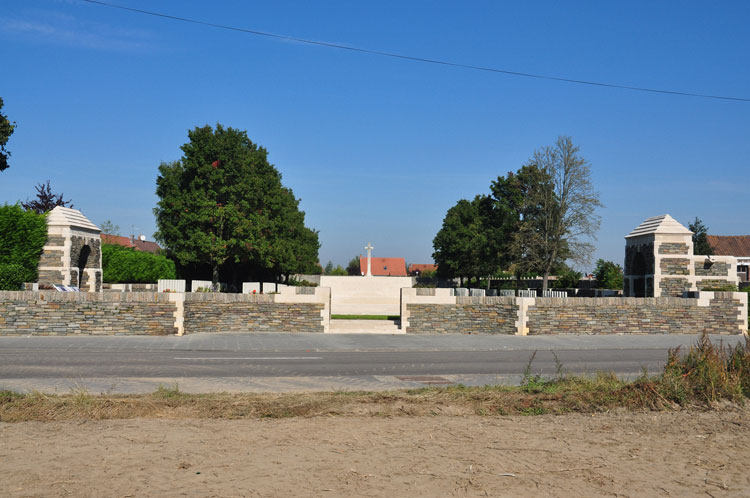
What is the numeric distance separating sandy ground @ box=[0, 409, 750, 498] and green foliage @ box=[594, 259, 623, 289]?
1694 inches

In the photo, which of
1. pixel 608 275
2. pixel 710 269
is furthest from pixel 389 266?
pixel 710 269

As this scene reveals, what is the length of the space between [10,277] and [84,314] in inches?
293

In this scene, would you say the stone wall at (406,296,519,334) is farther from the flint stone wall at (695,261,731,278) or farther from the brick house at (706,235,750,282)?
the brick house at (706,235,750,282)

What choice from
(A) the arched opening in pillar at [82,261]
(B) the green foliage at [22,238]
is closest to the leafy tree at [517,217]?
(A) the arched opening in pillar at [82,261]

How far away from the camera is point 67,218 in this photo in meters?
29.2

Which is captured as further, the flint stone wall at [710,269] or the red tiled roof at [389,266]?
the red tiled roof at [389,266]

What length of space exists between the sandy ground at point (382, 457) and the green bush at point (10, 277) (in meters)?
19.7

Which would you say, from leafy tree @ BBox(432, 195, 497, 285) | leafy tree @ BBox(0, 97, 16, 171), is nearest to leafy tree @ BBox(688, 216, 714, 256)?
leafy tree @ BBox(432, 195, 497, 285)

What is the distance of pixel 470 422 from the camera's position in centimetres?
765

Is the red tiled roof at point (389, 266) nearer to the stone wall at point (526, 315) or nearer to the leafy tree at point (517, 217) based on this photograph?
the leafy tree at point (517, 217)

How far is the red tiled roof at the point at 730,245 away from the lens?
6544 cm

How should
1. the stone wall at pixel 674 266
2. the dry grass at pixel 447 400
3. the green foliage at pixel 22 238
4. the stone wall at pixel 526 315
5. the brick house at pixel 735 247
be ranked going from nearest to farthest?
the dry grass at pixel 447 400
the stone wall at pixel 526 315
the green foliage at pixel 22 238
the stone wall at pixel 674 266
the brick house at pixel 735 247

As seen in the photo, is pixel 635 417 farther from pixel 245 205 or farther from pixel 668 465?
pixel 245 205

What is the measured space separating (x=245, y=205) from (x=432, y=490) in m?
36.5
